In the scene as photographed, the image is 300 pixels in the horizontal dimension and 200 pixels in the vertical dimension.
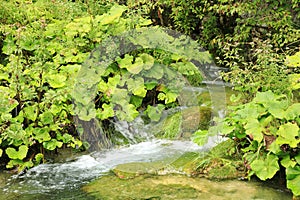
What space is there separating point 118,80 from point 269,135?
6.66 feet

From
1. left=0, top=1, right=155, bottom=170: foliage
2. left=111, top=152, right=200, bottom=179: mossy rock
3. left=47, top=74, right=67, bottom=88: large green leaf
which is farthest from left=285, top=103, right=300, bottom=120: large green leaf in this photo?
left=47, top=74, right=67, bottom=88: large green leaf

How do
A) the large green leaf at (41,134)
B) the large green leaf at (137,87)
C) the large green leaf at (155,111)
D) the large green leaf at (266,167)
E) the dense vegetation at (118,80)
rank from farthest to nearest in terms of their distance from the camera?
the large green leaf at (155,111)
the large green leaf at (137,87)
the large green leaf at (41,134)
the dense vegetation at (118,80)
the large green leaf at (266,167)

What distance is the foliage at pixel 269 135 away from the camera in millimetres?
3230

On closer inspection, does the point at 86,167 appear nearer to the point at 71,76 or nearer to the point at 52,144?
the point at 52,144

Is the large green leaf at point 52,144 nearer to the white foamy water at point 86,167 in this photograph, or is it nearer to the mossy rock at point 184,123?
the white foamy water at point 86,167

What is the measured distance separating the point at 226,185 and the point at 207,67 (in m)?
2.81

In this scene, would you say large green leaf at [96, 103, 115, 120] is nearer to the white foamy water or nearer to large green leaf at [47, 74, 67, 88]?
the white foamy water

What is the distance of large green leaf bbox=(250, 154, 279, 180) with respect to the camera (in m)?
3.33

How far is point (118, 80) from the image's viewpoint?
191 inches

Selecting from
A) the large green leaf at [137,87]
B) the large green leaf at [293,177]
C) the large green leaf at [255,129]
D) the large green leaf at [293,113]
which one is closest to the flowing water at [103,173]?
the large green leaf at [293,177]

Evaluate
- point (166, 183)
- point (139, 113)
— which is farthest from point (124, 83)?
point (166, 183)

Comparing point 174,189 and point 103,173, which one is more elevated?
point 103,173

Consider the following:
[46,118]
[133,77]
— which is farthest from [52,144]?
[133,77]

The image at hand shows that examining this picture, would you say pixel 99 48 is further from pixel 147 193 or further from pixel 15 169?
pixel 147 193
